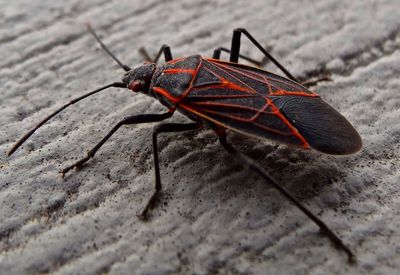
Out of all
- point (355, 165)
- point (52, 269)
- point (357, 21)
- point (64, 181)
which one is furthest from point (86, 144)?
point (357, 21)

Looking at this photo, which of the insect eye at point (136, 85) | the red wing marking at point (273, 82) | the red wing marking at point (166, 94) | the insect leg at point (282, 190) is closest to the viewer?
the insect leg at point (282, 190)

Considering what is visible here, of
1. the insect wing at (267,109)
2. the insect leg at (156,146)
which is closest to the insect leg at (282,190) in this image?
the insect wing at (267,109)

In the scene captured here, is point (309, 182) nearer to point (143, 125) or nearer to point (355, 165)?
point (355, 165)

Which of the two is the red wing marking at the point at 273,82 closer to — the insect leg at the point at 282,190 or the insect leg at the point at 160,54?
the insect leg at the point at 282,190

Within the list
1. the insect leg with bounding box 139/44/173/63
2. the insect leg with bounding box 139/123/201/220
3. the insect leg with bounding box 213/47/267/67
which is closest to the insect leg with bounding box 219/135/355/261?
the insect leg with bounding box 139/123/201/220

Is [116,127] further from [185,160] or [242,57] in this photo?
[242,57]

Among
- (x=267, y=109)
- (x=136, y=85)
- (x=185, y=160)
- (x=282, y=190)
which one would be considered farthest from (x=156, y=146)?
(x=282, y=190)

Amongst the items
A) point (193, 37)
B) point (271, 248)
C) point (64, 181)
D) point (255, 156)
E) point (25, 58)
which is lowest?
point (271, 248)
